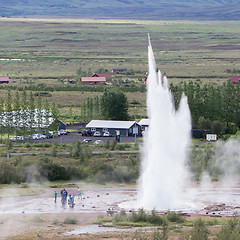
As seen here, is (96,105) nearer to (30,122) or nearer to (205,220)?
(30,122)

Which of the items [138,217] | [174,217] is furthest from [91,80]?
[174,217]

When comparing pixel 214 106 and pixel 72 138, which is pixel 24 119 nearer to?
pixel 72 138

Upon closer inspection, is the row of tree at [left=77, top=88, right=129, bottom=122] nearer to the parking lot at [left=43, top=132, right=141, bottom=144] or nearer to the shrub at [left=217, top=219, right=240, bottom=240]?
the parking lot at [left=43, top=132, right=141, bottom=144]

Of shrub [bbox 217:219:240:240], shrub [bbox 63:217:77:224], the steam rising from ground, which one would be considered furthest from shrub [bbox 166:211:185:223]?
the steam rising from ground

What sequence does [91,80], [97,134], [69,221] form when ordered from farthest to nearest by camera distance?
[91,80] → [97,134] → [69,221]

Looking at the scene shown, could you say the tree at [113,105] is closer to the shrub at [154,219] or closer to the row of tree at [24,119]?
the row of tree at [24,119]

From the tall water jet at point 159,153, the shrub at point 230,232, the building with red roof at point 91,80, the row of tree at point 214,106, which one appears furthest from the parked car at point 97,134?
the building with red roof at point 91,80
